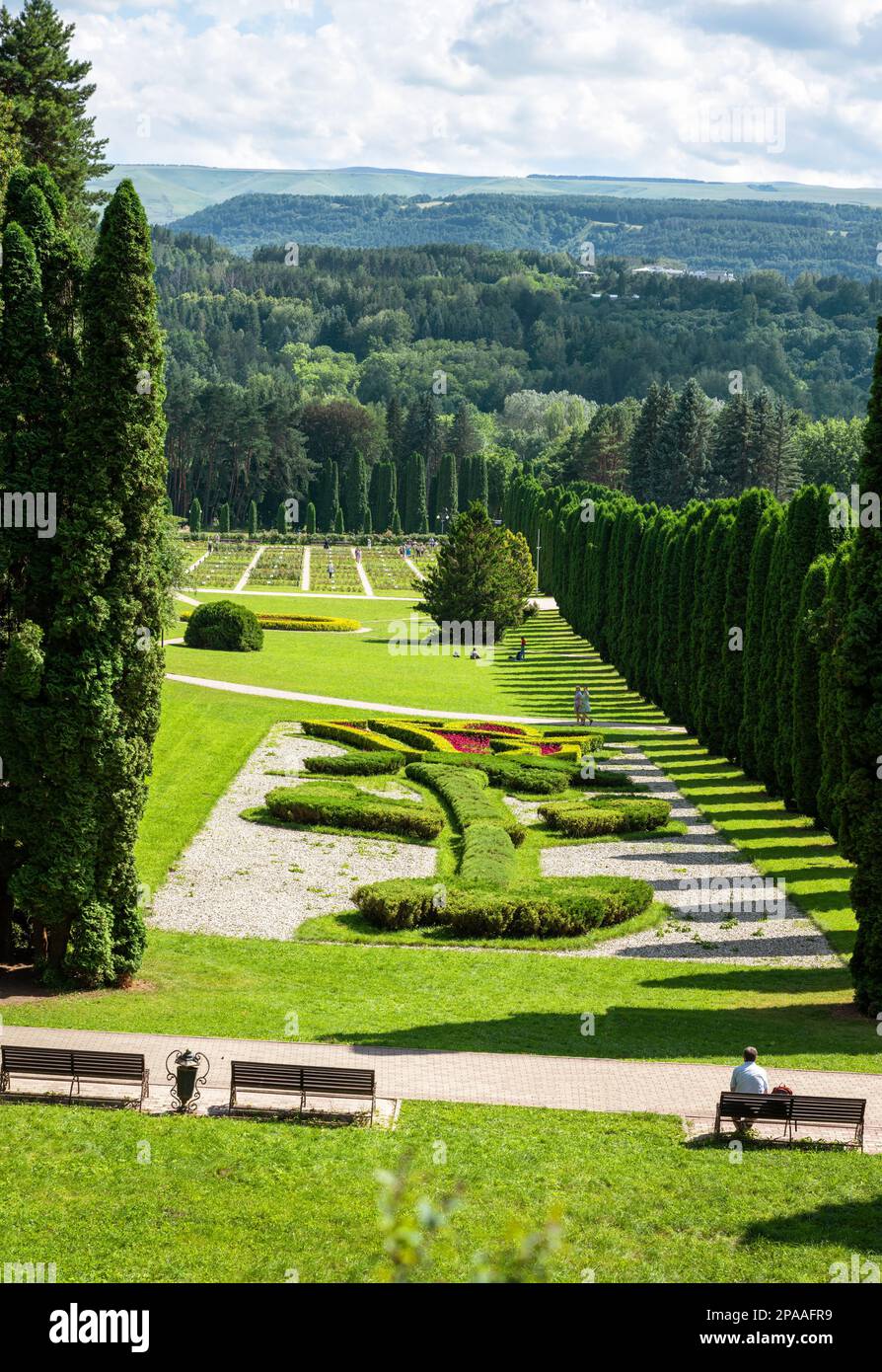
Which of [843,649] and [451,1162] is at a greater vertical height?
[843,649]

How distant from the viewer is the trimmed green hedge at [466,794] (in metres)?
34.3

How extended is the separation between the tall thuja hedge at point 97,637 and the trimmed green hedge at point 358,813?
12.7 meters

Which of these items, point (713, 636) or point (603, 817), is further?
point (713, 636)

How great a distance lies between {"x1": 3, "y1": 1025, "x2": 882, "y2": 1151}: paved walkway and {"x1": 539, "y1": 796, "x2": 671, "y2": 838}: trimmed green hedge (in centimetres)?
1563

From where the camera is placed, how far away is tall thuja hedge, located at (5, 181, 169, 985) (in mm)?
21141

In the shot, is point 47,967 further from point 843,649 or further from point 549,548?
point 549,548

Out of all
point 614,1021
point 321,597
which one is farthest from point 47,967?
point 321,597

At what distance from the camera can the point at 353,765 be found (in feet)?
130

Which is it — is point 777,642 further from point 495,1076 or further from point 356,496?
point 356,496

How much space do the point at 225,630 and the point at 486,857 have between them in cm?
3437

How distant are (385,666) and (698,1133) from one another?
45872 mm

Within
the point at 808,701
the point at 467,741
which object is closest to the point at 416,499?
the point at 467,741

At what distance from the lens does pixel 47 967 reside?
70.9ft
